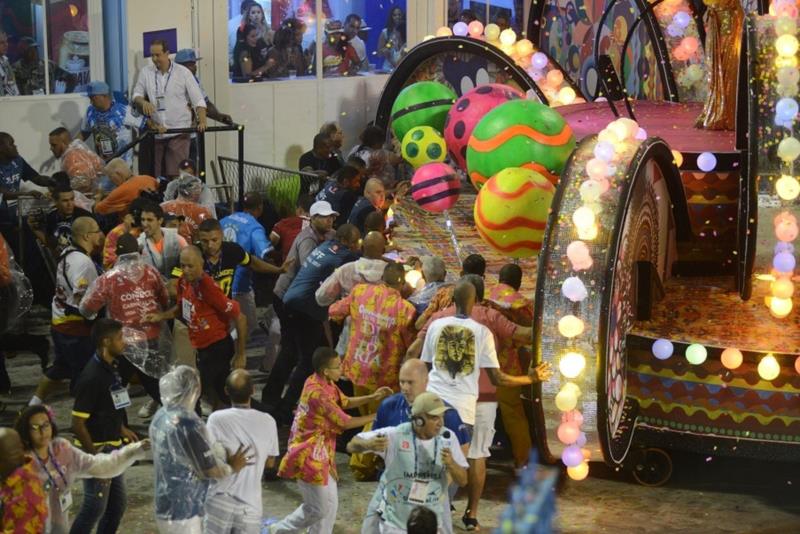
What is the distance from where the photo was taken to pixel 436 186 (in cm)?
1066

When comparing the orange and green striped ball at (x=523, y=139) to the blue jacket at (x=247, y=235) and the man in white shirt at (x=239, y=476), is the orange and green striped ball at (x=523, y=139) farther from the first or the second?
the man in white shirt at (x=239, y=476)

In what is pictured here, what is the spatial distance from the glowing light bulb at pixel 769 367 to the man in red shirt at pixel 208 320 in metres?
3.31

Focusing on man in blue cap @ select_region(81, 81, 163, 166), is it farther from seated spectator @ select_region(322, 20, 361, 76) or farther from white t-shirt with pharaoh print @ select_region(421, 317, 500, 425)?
white t-shirt with pharaoh print @ select_region(421, 317, 500, 425)

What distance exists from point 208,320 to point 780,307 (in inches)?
145

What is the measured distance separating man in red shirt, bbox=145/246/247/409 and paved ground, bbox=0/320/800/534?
818 millimetres

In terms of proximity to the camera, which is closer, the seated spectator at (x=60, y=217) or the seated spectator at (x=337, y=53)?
the seated spectator at (x=60, y=217)

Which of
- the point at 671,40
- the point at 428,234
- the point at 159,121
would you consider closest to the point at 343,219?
the point at 428,234

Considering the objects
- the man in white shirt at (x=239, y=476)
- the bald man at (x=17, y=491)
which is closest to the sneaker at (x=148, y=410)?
the man in white shirt at (x=239, y=476)

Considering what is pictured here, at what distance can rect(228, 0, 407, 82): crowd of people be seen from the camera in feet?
51.2

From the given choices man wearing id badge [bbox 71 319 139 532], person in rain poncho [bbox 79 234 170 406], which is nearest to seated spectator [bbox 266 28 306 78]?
person in rain poncho [bbox 79 234 170 406]

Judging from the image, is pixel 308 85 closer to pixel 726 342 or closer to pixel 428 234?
pixel 428 234

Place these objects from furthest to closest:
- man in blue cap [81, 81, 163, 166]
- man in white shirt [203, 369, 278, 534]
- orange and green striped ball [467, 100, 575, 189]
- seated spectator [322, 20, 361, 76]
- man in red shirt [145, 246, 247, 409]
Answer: seated spectator [322, 20, 361, 76]
man in blue cap [81, 81, 163, 166]
orange and green striped ball [467, 100, 575, 189]
man in red shirt [145, 246, 247, 409]
man in white shirt [203, 369, 278, 534]

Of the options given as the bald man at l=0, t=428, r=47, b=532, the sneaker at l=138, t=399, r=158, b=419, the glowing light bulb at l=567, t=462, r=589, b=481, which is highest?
the bald man at l=0, t=428, r=47, b=532

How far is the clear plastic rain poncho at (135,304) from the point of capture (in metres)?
9.64
